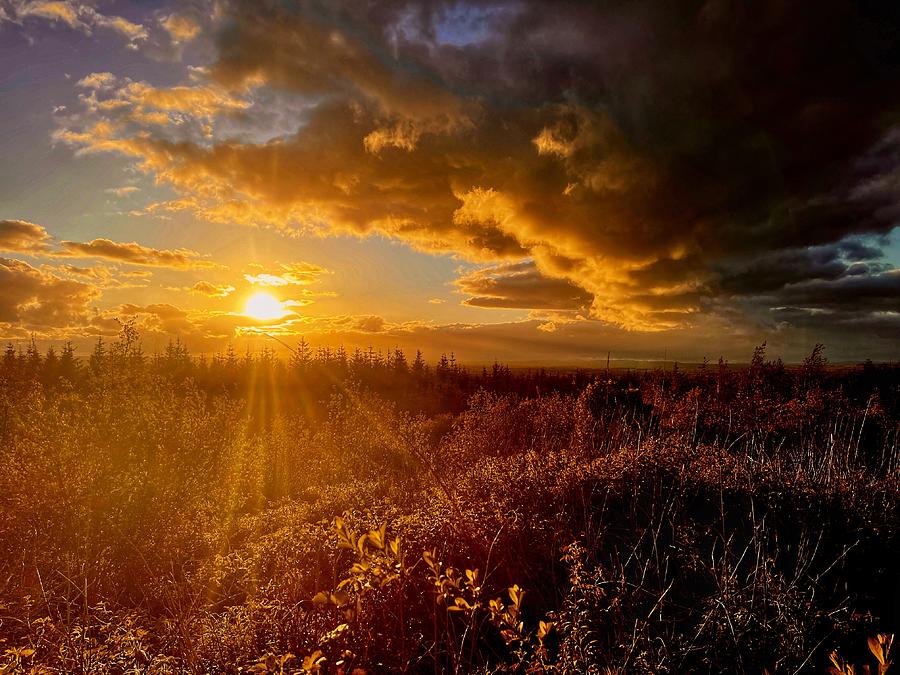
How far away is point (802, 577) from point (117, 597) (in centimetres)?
966

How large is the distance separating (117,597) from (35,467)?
14.4ft

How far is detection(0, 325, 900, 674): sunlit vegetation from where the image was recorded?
3.78 metres

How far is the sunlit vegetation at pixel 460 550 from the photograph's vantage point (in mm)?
3775

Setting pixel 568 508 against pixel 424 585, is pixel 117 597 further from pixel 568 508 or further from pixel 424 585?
pixel 568 508

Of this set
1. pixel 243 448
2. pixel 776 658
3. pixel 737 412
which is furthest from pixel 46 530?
pixel 737 412

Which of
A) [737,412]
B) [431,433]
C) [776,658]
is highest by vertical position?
[737,412]

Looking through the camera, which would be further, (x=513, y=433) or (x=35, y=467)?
(x=513, y=433)

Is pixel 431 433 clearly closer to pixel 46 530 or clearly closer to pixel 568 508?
pixel 46 530

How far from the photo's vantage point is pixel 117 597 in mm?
8336

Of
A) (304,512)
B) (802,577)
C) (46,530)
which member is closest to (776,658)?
(802,577)

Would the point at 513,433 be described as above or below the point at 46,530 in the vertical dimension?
above

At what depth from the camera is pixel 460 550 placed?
5.60 meters

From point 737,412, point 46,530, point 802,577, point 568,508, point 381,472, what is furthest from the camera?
point 381,472

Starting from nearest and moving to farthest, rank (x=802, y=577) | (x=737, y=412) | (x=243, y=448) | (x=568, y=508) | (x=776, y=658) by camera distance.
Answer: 1. (x=776, y=658)
2. (x=802, y=577)
3. (x=568, y=508)
4. (x=737, y=412)
5. (x=243, y=448)
